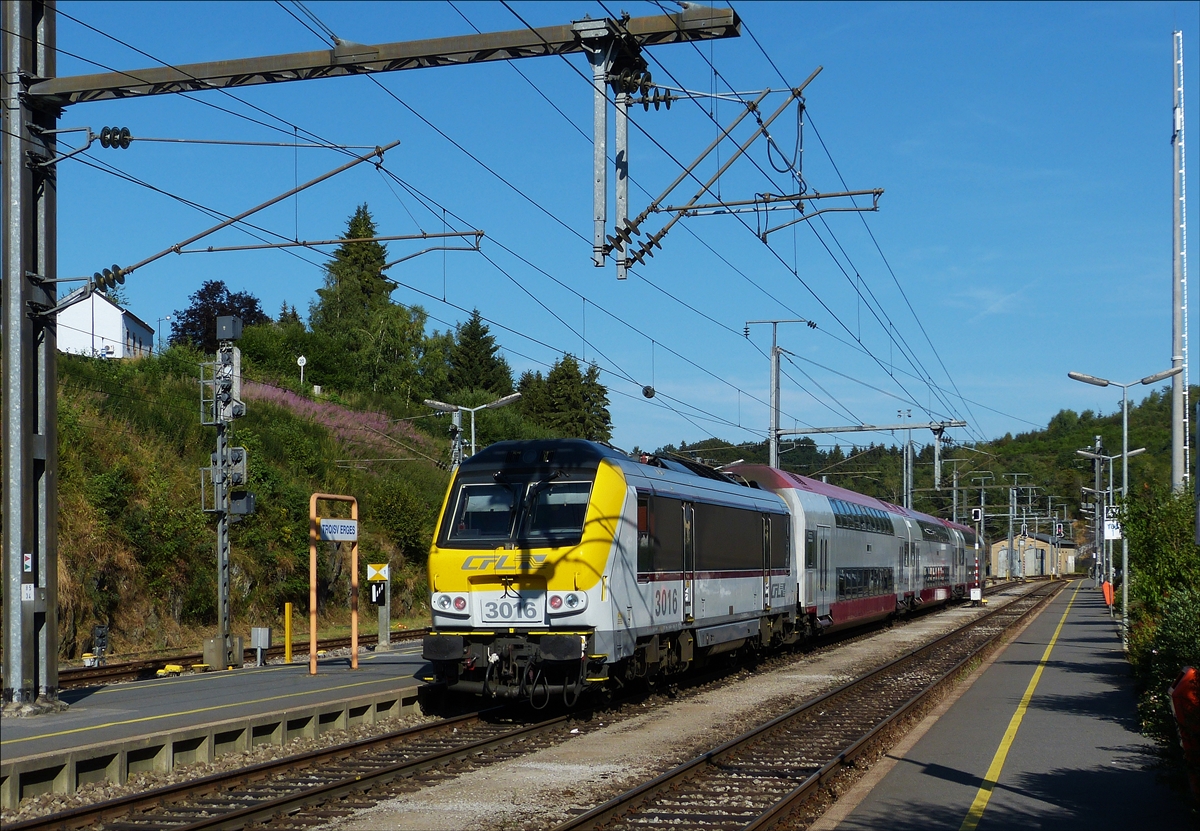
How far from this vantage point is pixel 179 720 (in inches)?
501

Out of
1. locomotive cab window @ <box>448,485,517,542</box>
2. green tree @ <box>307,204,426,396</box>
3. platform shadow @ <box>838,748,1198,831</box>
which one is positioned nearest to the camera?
platform shadow @ <box>838,748,1198,831</box>

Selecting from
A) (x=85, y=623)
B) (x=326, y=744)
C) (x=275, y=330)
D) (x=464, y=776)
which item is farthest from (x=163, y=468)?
(x=275, y=330)

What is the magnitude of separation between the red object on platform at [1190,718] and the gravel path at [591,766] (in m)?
4.66

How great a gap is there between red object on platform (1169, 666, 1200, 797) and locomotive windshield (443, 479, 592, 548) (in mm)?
7675

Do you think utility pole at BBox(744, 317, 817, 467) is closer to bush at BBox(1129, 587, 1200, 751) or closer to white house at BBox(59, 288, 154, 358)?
bush at BBox(1129, 587, 1200, 751)

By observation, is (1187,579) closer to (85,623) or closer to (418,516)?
(85,623)

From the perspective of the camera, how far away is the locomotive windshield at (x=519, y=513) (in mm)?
15445

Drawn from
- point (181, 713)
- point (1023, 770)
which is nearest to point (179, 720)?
point (181, 713)

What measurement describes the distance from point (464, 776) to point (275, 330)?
6029 centimetres

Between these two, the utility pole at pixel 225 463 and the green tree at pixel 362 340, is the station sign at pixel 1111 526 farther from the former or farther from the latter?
the green tree at pixel 362 340

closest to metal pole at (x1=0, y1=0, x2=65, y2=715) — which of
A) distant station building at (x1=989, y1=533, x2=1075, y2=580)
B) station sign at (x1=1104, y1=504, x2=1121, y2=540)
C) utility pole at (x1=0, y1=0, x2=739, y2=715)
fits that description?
utility pole at (x1=0, y1=0, x2=739, y2=715)

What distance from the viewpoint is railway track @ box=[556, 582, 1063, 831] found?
9.91 m

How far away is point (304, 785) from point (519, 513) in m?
5.29

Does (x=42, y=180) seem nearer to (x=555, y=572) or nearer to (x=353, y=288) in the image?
(x=555, y=572)
